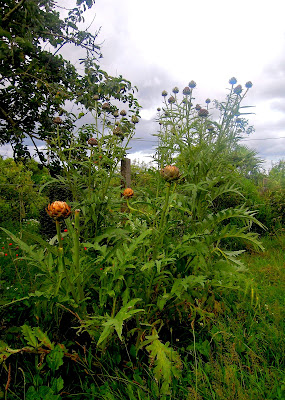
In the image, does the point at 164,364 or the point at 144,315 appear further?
the point at 144,315

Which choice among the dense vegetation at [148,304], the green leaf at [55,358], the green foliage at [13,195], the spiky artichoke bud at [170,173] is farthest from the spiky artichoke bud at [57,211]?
the green foliage at [13,195]

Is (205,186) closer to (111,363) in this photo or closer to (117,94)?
(111,363)

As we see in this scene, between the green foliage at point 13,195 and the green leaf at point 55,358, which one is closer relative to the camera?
the green leaf at point 55,358

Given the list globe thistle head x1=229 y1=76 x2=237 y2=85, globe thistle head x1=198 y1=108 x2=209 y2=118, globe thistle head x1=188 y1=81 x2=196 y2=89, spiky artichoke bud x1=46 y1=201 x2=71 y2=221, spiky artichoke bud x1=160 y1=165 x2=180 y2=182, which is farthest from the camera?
globe thistle head x1=188 y1=81 x2=196 y2=89

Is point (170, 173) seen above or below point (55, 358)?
above

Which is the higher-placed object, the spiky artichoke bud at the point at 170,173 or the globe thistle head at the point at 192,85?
the globe thistle head at the point at 192,85

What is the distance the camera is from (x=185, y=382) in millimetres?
1320

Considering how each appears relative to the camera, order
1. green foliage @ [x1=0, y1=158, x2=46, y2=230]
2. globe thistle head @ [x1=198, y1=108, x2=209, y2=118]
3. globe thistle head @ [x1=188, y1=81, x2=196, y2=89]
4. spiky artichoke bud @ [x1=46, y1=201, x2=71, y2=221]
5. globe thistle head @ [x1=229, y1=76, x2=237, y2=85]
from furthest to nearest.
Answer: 1. green foliage @ [x1=0, y1=158, x2=46, y2=230]
2. globe thistle head @ [x1=188, y1=81, x2=196, y2=89]
3. globe thistle head @ [x1=229, y1=76, x2=237, y2=85]
4. globe thistle head @ [x1=198, y1=108, x2=209, y2=118]
5. spiky artichoke bud @ [x1=46, y1=201, x2=71, y2=221]

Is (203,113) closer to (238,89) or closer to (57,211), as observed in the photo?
(238,89)

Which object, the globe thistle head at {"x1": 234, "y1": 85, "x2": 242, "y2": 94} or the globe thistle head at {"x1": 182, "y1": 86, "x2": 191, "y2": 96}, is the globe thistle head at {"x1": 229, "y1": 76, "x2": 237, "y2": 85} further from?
the globe thistle head at {"x1": 182, "y1": 86, "x2": 191, "y2": 96}

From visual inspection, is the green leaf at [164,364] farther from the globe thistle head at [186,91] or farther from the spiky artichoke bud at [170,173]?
the globe thistle head at [186,91]

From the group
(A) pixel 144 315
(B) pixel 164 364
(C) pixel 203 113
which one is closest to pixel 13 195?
(C) pixel 203 113

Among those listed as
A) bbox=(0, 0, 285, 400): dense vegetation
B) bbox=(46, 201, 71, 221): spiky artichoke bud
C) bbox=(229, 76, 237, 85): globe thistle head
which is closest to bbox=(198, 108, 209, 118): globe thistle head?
bbox=(0, 0, 285, 400): dense vegetation

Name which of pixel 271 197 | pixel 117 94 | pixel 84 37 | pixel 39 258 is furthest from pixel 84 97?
pixel 271 197
